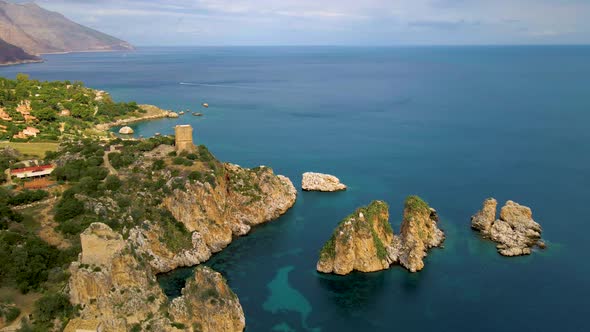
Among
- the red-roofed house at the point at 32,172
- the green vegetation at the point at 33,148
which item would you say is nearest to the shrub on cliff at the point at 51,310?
the red-roofed house at the point at 32,172

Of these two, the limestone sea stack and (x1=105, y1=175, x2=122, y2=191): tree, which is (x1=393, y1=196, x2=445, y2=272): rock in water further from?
(x1=105, y1=175, x2=122, y2=191): tree

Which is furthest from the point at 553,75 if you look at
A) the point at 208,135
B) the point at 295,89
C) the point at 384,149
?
the point at 208,135

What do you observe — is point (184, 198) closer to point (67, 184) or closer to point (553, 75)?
point (67, 184)

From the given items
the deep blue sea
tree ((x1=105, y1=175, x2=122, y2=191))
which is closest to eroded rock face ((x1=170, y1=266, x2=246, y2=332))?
the deep blue sea

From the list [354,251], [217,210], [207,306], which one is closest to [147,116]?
[217,210]

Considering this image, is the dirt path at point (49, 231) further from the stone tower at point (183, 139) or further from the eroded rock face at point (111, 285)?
the stone tower at point (183, 139)

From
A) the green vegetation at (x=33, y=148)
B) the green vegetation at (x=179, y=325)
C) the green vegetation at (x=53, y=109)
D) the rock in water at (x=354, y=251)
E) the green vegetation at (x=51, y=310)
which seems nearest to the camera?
the green vegetation at (x=51, y=310)
